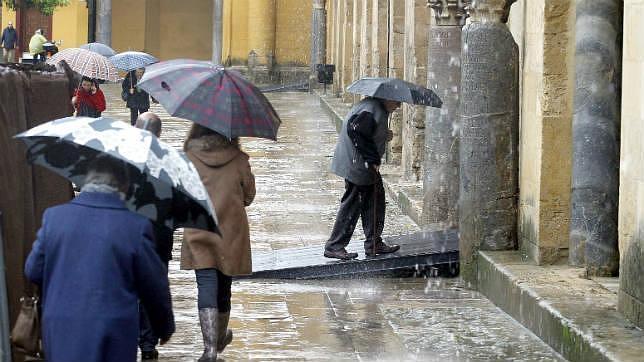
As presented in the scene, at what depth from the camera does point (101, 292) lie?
566cm

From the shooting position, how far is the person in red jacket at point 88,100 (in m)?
17.2

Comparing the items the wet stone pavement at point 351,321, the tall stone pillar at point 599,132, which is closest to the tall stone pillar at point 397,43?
the wet stone pavement at point 351,321

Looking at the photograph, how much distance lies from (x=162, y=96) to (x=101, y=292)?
11.1ft

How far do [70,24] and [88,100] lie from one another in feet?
113

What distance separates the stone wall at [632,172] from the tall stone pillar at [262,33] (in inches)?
1525

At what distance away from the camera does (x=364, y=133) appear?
12.2m

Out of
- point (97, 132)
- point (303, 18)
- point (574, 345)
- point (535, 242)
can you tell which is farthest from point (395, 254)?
point (303, 18)

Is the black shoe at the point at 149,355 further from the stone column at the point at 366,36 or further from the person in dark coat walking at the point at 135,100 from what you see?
the stone column at the point at 366,36

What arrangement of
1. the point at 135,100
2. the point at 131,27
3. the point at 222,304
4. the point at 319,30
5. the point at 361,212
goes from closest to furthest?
the point at 222,304, the point at 361,212, the point at 135,100, the point at 319,30, the point at 131,27

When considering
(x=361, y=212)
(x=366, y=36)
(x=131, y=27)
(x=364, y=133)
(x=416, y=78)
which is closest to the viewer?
(x=364, y=133)

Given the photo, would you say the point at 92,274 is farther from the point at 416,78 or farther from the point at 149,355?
the point at 416,78

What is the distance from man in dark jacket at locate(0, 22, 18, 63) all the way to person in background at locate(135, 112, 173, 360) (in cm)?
3881

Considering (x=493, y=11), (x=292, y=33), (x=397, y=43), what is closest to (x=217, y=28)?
(x=292, y=33)

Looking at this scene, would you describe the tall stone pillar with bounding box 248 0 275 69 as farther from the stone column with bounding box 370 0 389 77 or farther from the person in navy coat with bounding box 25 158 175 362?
the person in navy coat with bounding box 25 158 175 362
